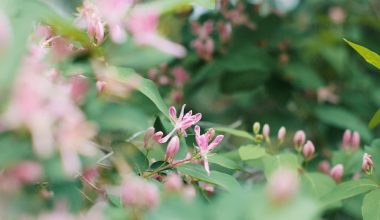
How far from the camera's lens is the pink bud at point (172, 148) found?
0.94 meters

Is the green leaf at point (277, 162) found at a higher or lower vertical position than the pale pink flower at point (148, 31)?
lower

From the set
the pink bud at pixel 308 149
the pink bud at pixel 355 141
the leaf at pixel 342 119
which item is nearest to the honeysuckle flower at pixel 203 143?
the pink bud at pixel 308 149

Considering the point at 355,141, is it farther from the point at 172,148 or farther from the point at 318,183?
the point at 172,148

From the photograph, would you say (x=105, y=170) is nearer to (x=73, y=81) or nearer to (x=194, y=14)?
(x=73, y=81)

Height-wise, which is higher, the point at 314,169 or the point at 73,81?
the point at 73,81

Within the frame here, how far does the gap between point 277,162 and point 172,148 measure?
363 mm

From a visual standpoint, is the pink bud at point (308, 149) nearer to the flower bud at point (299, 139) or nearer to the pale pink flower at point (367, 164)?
the flower bud at point (299, 139)

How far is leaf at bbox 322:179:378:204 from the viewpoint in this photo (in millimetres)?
1164

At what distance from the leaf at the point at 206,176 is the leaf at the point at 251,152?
0.74ft

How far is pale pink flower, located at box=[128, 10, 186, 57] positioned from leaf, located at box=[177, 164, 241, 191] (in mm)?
315

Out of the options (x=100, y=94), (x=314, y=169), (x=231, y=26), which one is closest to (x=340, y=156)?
(x=314, y=169)

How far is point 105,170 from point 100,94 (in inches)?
6.0

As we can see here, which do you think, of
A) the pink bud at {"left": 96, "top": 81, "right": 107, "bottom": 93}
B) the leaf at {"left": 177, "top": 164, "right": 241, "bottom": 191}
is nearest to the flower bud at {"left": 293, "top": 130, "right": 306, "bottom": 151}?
the leaf at {"left": 177, "top": 164, "right": 241, "bottom": 191}

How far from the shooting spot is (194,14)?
2010mm
